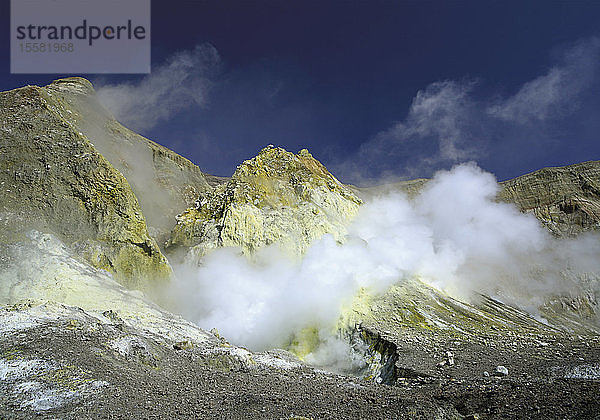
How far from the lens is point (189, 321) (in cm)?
2730

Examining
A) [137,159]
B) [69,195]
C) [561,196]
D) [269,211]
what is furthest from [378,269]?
[561,196]

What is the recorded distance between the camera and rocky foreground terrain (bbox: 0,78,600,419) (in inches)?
455

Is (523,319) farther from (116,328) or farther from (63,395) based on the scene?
(63,395)

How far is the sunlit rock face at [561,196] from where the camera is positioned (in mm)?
57750

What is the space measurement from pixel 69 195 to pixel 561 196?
72.5 metres

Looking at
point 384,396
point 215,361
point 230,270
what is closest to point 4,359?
point 215,361

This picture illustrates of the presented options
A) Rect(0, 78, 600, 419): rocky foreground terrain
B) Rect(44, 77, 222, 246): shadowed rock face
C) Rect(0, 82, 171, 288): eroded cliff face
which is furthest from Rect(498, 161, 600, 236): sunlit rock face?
Rect(0, 82, 171, 288): eroded cliff face

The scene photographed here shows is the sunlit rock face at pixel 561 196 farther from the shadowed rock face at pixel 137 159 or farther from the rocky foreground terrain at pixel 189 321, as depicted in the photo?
the shadowed rock face at pixel 137 159

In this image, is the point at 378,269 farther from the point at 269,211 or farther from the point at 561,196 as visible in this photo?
the point at 561,196

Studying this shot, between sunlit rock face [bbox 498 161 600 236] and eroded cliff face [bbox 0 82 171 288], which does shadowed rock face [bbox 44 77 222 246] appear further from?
sunlit rock face [bbox 498 161 600 236]

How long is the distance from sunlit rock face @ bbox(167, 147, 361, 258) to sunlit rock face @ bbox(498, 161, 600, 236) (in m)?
33.0

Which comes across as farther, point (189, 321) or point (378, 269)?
point (378, 269)

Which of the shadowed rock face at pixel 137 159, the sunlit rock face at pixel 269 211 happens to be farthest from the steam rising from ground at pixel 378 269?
the shadowed rock face at pixel 137 159

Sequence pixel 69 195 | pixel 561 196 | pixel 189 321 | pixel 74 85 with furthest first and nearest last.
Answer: pixel 561 196 → pixel 74 85 → pixel 69 195 → pixel 189 321
